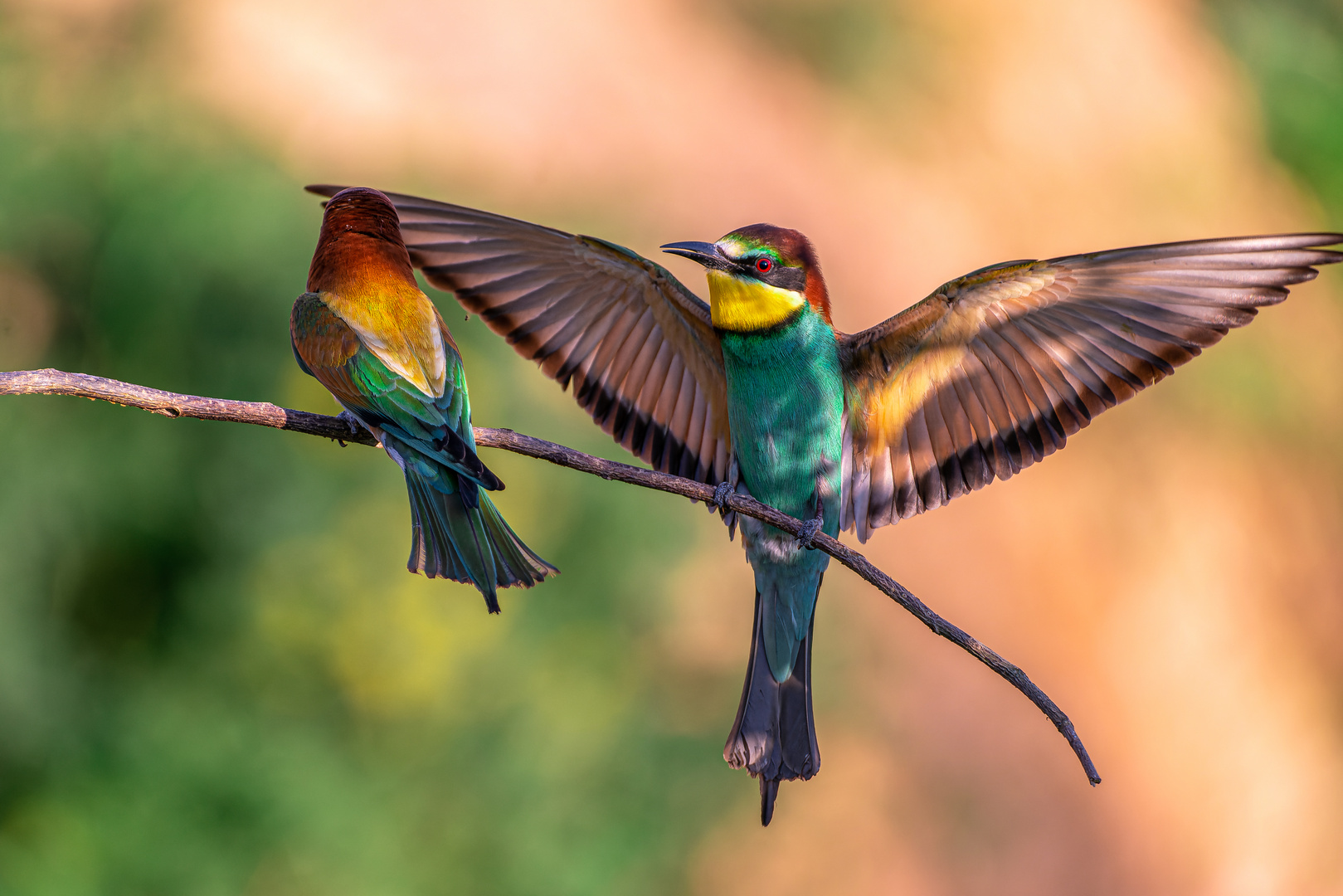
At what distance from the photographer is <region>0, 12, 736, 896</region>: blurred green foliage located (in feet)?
10.9

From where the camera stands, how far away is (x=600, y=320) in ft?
7.30

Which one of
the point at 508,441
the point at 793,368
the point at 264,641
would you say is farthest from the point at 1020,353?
the point at 264,641

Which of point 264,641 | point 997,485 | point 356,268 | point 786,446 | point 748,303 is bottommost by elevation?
point 264,641

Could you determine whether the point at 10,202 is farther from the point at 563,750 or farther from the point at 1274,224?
the point at 1274,224

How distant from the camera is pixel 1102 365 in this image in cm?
193

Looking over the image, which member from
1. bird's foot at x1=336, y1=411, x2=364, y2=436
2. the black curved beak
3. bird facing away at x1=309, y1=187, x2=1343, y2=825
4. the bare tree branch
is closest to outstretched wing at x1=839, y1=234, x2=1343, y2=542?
bird facing away at x1=309, y1=187, x2=1343, y2=825

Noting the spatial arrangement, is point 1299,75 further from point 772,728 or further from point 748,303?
point 772,728

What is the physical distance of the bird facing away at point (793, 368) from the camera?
1.93 metres

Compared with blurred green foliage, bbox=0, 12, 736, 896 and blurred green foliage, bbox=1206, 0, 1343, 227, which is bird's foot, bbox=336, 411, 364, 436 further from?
blurred green foliage, bbox=1206, 0, 1343, 227

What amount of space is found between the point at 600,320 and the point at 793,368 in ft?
1.32

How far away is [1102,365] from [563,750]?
2.32 metres

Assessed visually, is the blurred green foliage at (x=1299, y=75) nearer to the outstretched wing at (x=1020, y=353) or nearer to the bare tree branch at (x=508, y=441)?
the outstretched wing at (x=1020, y=353)

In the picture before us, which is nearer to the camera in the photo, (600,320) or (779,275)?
(779,275)

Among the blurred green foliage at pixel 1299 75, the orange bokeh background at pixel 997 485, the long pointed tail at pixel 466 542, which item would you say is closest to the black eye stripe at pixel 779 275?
the long pointed tail at pixel 466 542
